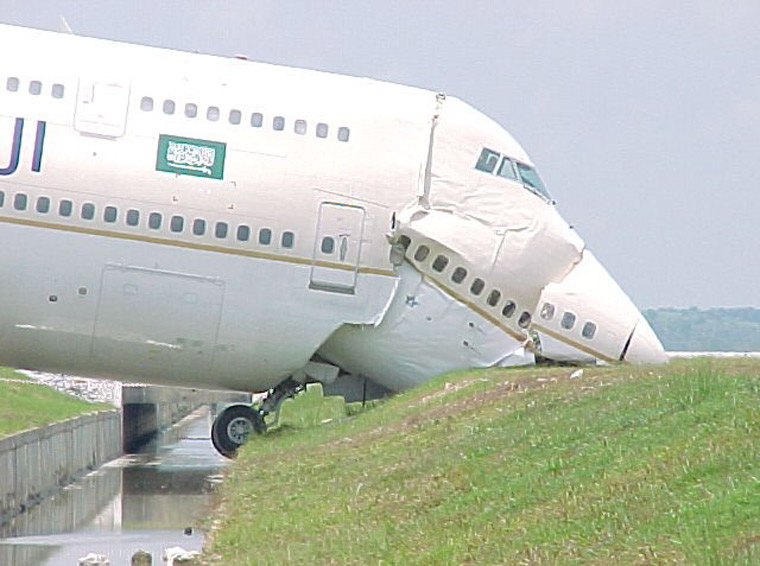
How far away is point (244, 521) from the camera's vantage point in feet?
61.5

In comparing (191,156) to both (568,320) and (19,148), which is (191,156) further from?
(568,320)

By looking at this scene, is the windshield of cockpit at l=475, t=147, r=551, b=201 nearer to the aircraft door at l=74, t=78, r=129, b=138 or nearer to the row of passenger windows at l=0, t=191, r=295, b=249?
the row of passenger windows at l=0, t=191, r=295, b=249

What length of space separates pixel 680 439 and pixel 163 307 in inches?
686

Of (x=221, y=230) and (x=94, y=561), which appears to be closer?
(x=94, y=561)

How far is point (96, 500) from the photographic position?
31047 millimetres

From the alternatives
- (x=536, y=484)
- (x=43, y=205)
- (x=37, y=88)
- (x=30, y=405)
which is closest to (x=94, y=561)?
(x=536, y=484)

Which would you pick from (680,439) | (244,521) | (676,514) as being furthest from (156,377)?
(676,514)

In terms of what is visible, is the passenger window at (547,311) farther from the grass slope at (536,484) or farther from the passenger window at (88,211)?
the passenger window at (88,211)

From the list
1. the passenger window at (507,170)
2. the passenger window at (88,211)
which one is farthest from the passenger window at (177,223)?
the passenger window at (507,170)

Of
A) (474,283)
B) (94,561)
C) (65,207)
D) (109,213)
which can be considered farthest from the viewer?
A: (474,283)

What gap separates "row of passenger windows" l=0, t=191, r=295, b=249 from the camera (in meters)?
30.1

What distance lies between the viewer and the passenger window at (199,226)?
101ft

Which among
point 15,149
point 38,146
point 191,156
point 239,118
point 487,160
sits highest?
point 239,118

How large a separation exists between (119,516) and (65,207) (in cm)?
589
